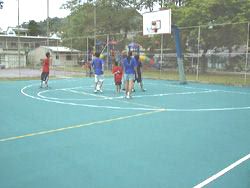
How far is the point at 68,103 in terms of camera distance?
1360cm

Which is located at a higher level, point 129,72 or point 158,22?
point 158,22

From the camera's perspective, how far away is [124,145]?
24.2 ft

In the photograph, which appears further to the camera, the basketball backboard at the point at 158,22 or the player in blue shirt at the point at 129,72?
the basketball backboard at the point at 158,22

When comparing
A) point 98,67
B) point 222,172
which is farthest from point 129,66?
point 222,172

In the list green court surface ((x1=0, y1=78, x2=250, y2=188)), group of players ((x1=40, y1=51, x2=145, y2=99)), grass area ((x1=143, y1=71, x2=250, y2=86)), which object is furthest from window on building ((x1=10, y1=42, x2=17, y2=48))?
green court surface ((x1=0, y1=78, x2=250, y2=188))

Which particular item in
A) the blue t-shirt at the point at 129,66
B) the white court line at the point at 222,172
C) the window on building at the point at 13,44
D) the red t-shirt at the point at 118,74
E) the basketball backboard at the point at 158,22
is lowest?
the white court line at the point at 222,172

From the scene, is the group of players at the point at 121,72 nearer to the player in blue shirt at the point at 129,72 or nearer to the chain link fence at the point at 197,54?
the player in blue shirt at the point at 129,72

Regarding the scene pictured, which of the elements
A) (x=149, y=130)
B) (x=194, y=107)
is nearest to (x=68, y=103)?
(x=194, y=107)

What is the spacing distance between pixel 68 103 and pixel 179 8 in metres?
25.3

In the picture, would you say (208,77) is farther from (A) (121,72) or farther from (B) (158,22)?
(A) (121,72)

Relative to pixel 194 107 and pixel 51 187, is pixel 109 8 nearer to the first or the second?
pixel 194 107

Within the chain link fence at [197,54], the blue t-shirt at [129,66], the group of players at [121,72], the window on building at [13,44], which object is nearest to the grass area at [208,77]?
the chain link fence at [197,54]

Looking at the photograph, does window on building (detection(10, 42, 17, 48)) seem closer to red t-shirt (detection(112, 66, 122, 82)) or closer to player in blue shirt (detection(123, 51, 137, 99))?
red t-shirt (detection(112, 66, 122, 82))

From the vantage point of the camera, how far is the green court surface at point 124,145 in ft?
18.1
